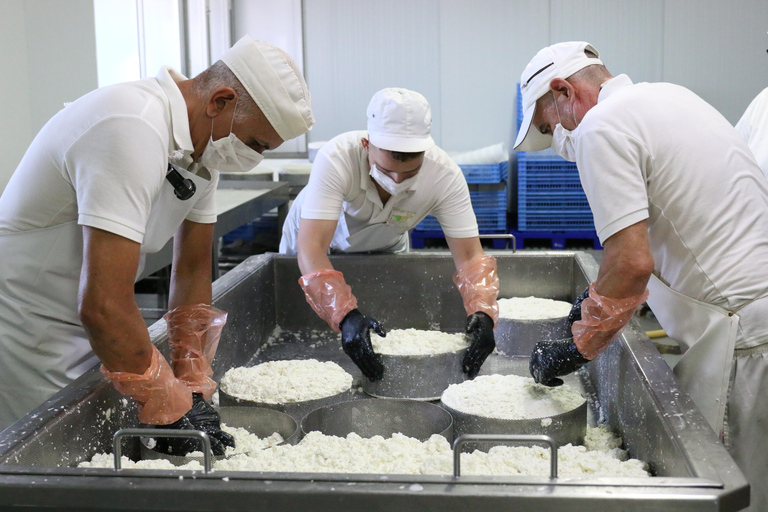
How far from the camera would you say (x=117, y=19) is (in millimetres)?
4680

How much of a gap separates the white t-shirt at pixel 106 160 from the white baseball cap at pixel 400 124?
86 cm

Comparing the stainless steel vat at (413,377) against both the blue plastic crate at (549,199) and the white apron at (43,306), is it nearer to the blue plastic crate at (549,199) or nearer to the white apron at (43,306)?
the white apron at (43,306)

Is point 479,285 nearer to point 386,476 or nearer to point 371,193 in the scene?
point 371,193

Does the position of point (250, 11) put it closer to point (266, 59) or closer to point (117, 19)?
point (117, 19)

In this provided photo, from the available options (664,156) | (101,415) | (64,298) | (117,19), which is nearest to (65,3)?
(117,19)

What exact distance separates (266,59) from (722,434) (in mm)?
1282

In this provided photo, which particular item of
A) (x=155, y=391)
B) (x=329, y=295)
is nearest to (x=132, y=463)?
A: (x=155, y=391)

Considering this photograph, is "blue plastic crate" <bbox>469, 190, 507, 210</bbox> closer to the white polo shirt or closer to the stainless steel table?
the stainless steel table

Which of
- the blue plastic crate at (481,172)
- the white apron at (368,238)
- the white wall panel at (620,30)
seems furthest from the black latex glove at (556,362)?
the white wall panel at (620,30)

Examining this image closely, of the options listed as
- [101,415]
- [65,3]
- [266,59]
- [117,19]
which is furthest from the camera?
[117,19]

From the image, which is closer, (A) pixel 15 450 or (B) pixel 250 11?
(A) pixel 15 450

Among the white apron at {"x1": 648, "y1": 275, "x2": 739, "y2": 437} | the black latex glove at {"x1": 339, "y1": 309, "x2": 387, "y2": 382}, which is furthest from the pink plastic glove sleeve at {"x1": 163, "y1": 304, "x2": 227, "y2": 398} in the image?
the white apron at {"x1": 648, "y1": 275, "x2": 739, "y2": 437}

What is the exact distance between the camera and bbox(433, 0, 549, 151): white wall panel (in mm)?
6172

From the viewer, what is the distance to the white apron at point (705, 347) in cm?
151
